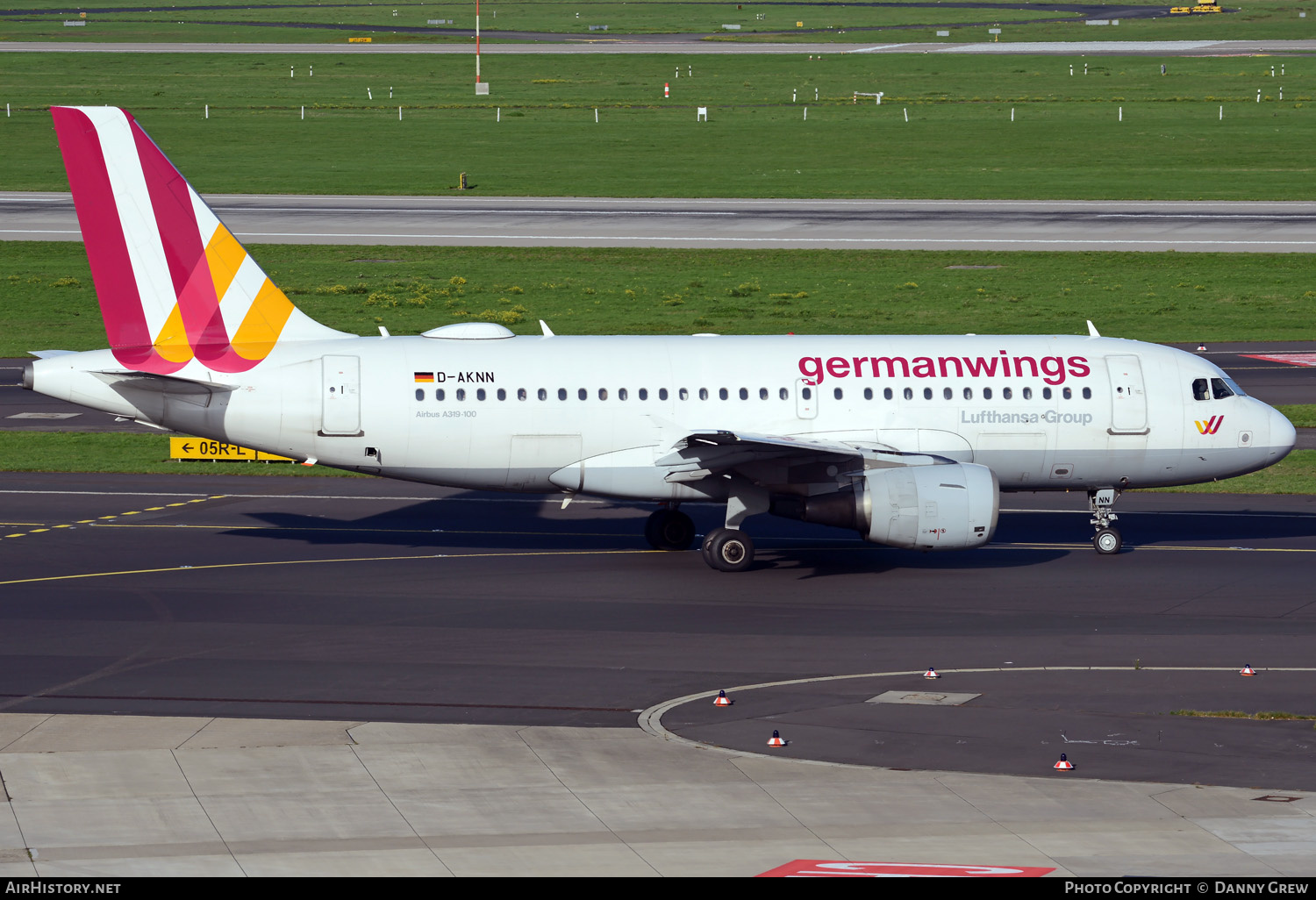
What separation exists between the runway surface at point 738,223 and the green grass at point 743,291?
2.83 metres

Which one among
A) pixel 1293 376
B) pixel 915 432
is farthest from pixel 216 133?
pixel 915 432

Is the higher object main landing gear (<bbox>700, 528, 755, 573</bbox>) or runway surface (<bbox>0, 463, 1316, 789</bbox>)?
main landing gear (<bbox>700, 528, 755, 573</bbox>)

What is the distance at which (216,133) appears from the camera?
119m

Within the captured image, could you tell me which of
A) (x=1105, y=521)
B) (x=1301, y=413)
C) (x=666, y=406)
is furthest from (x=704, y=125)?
(x=666, y=406)

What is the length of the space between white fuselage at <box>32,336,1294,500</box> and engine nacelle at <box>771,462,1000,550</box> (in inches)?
85.4

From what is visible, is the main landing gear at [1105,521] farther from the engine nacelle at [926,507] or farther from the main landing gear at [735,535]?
the main landing gear at [735,535]

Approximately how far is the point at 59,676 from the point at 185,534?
11.9 meters

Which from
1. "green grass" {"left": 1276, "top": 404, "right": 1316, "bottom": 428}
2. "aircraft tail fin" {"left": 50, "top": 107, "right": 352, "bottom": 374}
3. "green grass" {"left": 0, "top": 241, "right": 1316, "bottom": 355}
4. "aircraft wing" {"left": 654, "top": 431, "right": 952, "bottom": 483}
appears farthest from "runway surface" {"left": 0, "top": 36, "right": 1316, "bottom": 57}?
"aircraft tail fin" {"left": 50, "top": 107, "right": 352, "bottom": 374}

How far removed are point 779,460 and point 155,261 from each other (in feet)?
43.6

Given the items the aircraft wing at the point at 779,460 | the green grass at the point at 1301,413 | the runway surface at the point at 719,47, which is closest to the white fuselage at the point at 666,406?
the aircraft wing at the point at 779,460

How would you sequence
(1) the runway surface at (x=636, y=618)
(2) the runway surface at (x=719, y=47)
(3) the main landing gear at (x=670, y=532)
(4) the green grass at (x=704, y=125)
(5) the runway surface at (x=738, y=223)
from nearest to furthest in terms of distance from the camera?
(1) the runway surface at (x=636, y=618) → (3) the main landing gear at (x=670, y=532) → (5) the runway surface at (x=738, y=223) → (4) the green grass at (x=704, y=125) → (2) the runway surface at (x=719, y=47)

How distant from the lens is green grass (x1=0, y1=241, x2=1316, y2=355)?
64.6 metres

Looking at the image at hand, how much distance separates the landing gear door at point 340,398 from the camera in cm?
3419

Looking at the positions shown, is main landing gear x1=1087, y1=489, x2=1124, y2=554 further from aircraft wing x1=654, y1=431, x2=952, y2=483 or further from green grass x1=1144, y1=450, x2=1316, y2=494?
green grass x1=1144, y1=450, x2=1316, y2=494
